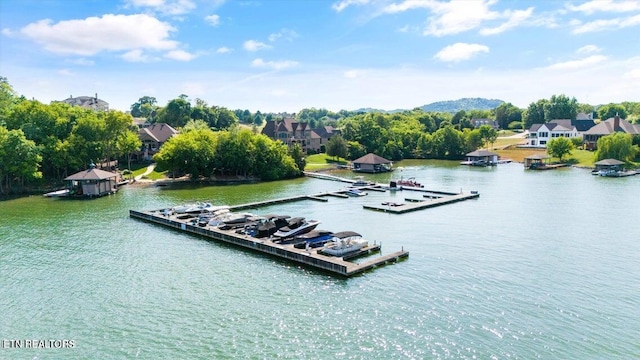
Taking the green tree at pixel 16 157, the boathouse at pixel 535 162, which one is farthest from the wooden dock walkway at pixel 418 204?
the green tree at pixel 16 157

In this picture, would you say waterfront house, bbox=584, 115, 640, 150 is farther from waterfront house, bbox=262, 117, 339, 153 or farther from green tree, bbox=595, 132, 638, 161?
waterfront house, bbox=262, 117, 339, 153

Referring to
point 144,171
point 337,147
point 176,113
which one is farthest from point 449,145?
point 176,113

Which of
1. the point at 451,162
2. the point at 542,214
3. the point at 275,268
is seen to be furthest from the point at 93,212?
the point at 451,162

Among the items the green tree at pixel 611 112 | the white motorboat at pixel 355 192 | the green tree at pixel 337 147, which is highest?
the green tree at pixel 611 112

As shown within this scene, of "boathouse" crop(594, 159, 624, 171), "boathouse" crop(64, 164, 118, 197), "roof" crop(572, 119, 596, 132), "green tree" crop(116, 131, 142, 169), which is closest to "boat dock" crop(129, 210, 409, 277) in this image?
"boathouse" crop(64, 164, 118, 197)

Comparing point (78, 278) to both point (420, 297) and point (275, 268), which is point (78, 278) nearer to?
point (275, 268)

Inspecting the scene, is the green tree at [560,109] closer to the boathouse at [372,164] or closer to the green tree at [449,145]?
the green tree at [449,145]
